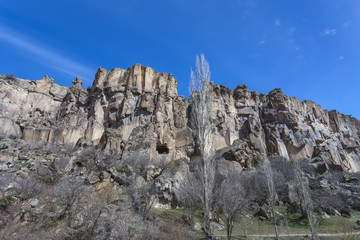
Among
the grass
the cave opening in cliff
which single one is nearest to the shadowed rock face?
the cave opening in cliff

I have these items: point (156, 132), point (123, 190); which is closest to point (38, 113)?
point (156, 132)

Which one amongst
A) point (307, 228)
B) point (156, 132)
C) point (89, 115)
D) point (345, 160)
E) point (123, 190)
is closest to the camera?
point (307, 228)

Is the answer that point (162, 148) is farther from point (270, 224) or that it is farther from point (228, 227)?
point (228, 227)

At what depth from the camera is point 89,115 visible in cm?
4622

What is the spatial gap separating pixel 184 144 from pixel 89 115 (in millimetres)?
22798

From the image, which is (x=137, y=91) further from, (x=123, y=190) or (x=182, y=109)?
(x=123, y=190)

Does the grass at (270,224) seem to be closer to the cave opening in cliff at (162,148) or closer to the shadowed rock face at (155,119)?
the shadowed rock face at (155,119)

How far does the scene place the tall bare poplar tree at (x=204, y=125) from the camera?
32.7 feet

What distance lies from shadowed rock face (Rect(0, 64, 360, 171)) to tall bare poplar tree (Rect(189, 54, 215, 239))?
76.2 ft

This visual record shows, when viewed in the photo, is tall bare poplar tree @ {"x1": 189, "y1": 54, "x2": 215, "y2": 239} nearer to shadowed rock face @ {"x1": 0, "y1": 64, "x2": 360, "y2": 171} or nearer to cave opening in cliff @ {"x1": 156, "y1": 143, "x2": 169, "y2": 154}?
shadowed rock face @ {"x1": 0, "y1": 64, "x2": 360, "y2": 171}

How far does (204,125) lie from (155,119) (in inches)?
1311

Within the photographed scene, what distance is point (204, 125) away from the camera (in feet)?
35.1

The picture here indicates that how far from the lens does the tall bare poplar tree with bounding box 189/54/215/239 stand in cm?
997

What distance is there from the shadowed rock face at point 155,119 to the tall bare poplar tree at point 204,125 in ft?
76.2
